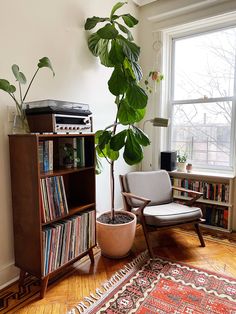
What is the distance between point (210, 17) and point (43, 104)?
2304 mm

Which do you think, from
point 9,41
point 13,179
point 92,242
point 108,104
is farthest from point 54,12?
point 92,242

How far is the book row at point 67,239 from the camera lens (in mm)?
1802

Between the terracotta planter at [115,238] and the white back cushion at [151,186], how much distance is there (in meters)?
0.43

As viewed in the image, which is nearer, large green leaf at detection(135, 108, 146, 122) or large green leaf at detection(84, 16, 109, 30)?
large green leaf at detection(135, 108, 146, 122)

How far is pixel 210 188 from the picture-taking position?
298 centimetres

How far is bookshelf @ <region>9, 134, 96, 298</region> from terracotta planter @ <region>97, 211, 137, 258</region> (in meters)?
0.17

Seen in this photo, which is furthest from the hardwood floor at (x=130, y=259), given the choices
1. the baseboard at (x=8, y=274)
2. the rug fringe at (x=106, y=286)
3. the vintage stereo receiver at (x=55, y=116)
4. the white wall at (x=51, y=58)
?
the vintage stereo receiver at (x=55, y=116)

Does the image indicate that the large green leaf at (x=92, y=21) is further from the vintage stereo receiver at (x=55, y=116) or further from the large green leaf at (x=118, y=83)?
the vintage stereo receiver at (x=55, y=116)

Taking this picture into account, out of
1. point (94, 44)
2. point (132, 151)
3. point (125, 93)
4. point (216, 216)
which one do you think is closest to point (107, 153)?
point (132, 151)

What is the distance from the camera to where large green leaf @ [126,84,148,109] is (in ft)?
6.73

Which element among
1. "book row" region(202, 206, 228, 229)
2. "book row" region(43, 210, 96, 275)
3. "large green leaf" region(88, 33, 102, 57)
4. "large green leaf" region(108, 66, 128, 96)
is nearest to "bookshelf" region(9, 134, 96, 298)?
"book row" region(43, 210, 96, 275)

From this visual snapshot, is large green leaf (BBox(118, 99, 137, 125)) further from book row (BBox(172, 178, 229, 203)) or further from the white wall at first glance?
book row (BBox(172, 178, 229, 203))

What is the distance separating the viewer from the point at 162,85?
330 centimetres

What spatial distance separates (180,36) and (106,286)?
3.15 meters
